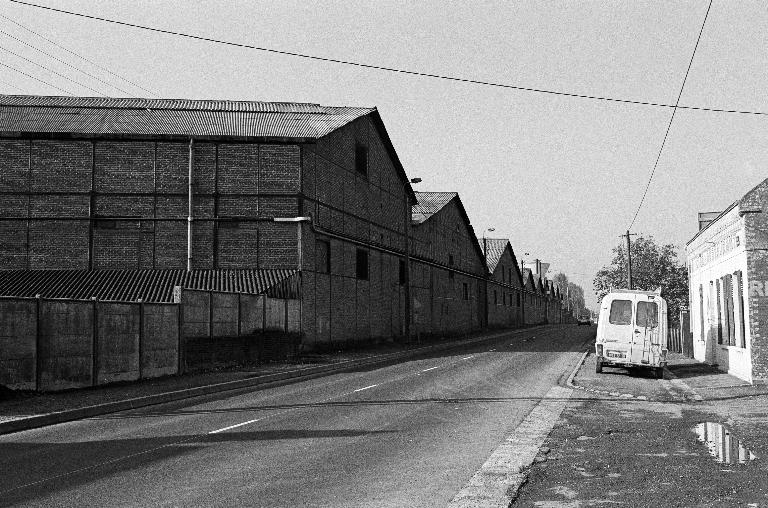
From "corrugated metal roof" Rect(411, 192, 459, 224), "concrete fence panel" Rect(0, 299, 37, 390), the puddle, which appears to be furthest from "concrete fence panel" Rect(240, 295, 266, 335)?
"corrugated metal roof" Rect(411, 192, 459, 224)

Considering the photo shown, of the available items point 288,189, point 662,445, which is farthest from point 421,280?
point 662,445

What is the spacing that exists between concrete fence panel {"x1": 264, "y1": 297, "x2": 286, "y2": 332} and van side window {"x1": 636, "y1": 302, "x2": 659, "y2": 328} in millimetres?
14716

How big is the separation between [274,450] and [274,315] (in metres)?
22.3

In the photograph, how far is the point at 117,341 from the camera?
70.3 ft

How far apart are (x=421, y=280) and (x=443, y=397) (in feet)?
129

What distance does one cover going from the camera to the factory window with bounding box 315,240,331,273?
37875 millimetres

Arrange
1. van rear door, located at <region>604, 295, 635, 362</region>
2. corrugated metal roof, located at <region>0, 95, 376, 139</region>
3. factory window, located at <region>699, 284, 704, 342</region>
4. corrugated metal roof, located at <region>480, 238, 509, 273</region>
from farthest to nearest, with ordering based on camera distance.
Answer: corrugated metal roof, located at <region>480, 238, 509, 273</region>
corrugated metal roof, located at <region>0, 95, 376, 139</region>
factory window, located at <region>699, 284, 704, 342</region>
van rear door, located at <region>604, 295, 635, 362</region>

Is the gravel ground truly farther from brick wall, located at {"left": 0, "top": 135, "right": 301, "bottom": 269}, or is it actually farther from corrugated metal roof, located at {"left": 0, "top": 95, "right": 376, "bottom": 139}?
corrugated metal roof, located at {"left": 0, "top": 95, "right": 376, "bottom": 139}

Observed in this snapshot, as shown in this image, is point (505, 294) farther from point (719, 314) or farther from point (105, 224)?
point (719, 314)

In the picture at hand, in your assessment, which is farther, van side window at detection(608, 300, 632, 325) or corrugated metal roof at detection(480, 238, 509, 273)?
corrugated metal roof at detection(480, 238, 509, 273)

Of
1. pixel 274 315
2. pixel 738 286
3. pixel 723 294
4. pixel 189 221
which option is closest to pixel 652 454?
pixel 738 286

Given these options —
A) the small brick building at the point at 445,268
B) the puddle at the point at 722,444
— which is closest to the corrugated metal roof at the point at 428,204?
the small brick building at the point at 445,268

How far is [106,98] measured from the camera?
1679 inches

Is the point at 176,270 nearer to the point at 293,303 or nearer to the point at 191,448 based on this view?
the point at 293,303
